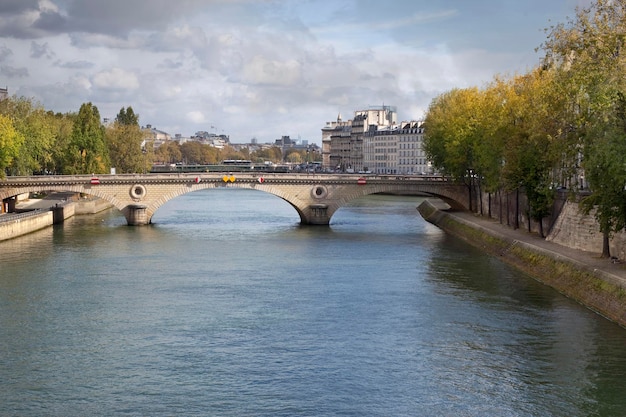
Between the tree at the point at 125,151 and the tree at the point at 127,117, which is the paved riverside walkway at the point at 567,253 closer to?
the tree at the point at 125,151

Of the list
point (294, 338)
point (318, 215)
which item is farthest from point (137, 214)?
point (294, 338)

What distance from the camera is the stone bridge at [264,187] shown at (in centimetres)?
8169

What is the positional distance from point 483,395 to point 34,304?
21.6 metres

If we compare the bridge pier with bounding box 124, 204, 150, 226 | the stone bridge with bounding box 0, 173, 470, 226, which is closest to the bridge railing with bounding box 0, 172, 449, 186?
the stone bridge with bounding box 0, 173, 470, 226

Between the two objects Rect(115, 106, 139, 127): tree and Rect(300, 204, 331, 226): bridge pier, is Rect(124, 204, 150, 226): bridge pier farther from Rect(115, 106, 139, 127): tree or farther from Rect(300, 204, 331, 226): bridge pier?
Rect(115, 106, 139, 127): tree

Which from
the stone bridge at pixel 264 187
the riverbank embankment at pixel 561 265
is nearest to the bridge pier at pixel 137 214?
the stone bridge at pixel 264 187

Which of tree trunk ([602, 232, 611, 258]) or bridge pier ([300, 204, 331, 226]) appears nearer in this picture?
tree trunk ([602, 232, 611, 258])

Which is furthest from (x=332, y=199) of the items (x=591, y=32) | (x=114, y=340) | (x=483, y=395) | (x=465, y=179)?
(x=483, y=395)

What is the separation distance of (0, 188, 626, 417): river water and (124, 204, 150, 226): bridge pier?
2014 centimetres

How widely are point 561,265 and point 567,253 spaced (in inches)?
108

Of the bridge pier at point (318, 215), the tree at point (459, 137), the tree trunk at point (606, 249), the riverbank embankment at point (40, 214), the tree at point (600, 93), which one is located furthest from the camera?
the bridge pier at point (318, 215)

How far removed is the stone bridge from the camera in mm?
81688

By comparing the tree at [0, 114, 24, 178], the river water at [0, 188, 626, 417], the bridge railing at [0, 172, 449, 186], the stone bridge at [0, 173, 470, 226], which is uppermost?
the tree at [0, 114, 24, 178]

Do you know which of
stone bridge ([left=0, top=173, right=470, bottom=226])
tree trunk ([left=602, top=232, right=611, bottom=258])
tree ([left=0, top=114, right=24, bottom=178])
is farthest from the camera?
stone bridge ([left=0, top=173, right=470, bottom=226])
